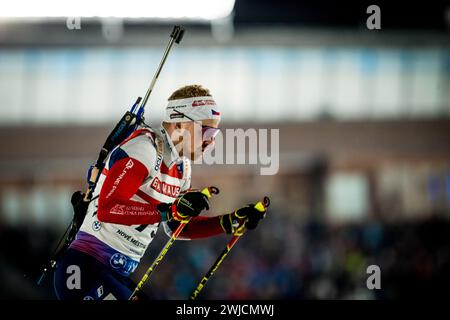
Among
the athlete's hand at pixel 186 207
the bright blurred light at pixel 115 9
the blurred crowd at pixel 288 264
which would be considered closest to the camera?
the athlete's hand at pixel 186 207

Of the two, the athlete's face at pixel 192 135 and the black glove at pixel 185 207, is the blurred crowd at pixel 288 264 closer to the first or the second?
the athlete's face at pixel 192 135

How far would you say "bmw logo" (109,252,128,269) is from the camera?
3.17m

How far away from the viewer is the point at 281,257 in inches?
416

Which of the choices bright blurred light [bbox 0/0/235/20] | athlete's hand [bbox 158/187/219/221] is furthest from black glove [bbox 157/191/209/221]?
bright blurred light [bbox 0/0/235/20]

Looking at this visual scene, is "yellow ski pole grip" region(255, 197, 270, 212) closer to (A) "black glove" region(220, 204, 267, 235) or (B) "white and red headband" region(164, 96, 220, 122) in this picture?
(A) "black glove" region(220, 204, 267, 235)

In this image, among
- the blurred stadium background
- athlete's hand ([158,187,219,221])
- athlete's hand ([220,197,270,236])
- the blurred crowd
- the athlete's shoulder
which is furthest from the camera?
the blurred stadium background

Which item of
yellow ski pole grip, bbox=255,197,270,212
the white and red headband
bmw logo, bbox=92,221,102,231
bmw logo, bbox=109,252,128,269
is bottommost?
bmw logo, bbox=109,252,128,269

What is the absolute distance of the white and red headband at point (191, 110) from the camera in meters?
3.20

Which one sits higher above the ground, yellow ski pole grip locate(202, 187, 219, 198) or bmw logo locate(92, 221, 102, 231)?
yellow ski pole grip locate(202, 187, 219, 198)

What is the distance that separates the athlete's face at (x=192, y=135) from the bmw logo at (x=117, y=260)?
0.59m

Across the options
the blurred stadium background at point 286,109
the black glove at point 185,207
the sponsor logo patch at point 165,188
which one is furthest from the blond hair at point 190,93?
the blurred stadium background at point 286,109

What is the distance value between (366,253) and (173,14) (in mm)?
7183

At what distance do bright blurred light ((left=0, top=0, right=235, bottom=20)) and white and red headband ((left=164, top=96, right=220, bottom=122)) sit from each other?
1.03m

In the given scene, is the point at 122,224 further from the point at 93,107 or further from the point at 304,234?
the point at 93,107
